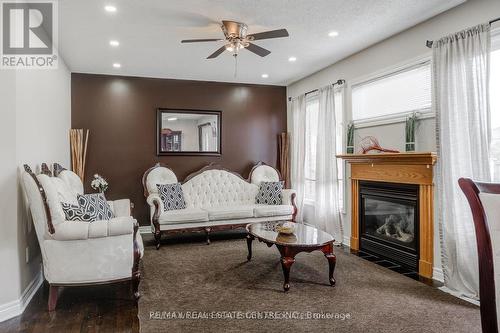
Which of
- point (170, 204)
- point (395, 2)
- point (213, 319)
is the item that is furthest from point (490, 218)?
point (170, 204)

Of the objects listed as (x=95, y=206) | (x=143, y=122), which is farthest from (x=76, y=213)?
(x=143, y=122)

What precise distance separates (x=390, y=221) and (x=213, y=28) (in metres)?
3.23

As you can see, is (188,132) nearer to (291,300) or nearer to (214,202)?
(214,202)

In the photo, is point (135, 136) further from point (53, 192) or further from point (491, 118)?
point (491, 118)

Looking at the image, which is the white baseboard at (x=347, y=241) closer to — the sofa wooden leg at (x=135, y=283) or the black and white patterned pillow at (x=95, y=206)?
the sofa wooden leg at (x=135, y=283)

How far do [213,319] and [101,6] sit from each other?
10.1ft

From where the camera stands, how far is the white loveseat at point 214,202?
15.8 ft

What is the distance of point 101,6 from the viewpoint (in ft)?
10.4

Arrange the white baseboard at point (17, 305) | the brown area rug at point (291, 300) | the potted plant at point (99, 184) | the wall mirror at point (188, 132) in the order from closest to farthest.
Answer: the brown area rug at point (291, 300) → the white baseboard at point (17, 305) → the potted plant at point (99, 184) → the wall mirror at point (188, 132)

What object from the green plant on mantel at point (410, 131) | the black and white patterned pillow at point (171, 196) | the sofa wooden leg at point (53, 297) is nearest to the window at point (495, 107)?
the green plant on mantel at point (410, 131)

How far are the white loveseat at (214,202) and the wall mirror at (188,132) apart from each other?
417 mm

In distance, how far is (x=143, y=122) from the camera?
19.3 ft

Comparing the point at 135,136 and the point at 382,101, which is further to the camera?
the point at 135,136

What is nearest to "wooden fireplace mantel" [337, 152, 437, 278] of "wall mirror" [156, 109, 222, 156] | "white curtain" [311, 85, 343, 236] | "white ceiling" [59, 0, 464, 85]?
"white curtain" [311, 85, 343, 236]
